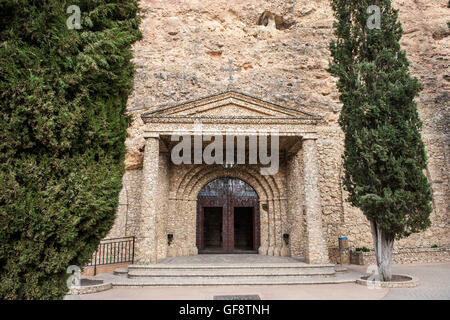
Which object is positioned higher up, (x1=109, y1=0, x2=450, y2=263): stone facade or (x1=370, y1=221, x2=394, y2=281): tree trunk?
(x1=109, y1=0, x2=450, y2=263): stone facade

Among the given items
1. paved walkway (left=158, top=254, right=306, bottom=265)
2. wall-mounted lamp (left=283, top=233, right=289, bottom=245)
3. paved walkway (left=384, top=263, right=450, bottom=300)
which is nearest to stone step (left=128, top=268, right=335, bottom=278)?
paved walkway (left=158, top=254, right=306, bottom=265)

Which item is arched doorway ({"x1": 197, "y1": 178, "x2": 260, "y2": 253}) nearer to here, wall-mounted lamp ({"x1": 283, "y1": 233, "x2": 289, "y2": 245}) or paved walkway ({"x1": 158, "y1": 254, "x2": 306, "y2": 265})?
wall-mounted lamp ({"x1": 283, "y1": 233, "x2": 289, "y2": 245})

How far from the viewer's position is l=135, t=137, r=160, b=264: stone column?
785 centimetres

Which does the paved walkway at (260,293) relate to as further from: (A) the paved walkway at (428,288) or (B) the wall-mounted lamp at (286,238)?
(B) the wall-mounted lamp at (286,238)

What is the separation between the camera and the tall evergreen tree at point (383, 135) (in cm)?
705

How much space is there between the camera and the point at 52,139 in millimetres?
3838

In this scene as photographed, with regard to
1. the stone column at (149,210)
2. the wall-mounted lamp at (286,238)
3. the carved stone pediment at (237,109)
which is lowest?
the wall-mounted lamp at (286,238)

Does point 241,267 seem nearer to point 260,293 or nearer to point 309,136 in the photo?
point 260,293

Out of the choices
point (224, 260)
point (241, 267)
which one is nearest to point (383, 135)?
point (241, 267)

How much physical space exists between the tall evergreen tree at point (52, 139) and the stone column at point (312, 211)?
5716mm

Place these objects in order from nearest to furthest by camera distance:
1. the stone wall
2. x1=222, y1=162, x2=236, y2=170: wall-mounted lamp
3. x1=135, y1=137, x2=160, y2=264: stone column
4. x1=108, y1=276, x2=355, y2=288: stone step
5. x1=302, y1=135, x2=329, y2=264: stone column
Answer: x1=108, y1=276, x2=355, y2=288: stone step → x1=135, y1=137, x2=160, y2=264: stone column → x1=302, y1=135, x2=329, y2=264: stone column → the stone wall → x1=222, y1=162, x2=236, y2=170: wall-mounted lamp

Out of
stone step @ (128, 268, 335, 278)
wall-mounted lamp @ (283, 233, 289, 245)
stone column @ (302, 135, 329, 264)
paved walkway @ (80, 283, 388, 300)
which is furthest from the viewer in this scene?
wall-mounted lamp @ (283, 233, 289, 245)

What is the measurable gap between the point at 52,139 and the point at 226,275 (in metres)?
5.50

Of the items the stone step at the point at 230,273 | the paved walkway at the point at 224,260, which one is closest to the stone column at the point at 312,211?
the stone step at the point at 230,273
